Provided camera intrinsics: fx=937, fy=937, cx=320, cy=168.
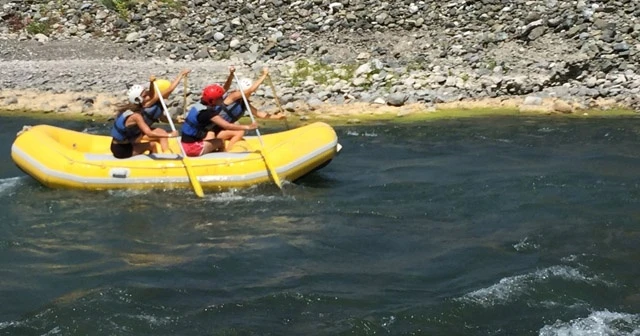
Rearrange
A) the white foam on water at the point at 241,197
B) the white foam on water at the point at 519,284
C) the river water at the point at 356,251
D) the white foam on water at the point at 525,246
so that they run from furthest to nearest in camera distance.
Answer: the white foam on water at the point at 241,197, the white foam on water at the point at 525,246, the white foam on water at the point at 519,284, the river water at the point at 356,251

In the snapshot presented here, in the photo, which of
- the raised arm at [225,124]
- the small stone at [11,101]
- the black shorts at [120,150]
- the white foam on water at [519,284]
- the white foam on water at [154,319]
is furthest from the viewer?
the small stone at [11,101]

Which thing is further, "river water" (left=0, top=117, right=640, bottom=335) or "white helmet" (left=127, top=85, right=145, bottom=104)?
"white helmet" (left=127, top=85, right=145, bottom=104)

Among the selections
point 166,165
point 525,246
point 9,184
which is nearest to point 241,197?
point 166,165

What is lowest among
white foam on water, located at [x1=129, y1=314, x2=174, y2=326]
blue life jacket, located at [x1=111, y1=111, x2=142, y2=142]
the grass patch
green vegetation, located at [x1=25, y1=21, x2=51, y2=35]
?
green vegetation, located at [x1=25, y1=21, x2=51, y2=35]

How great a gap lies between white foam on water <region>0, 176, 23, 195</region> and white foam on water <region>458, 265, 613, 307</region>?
20.6ft

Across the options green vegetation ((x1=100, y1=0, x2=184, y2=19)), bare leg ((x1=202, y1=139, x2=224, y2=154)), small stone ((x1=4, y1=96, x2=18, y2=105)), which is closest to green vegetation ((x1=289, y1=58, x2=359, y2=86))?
green vegetation ((x1=100, y1=0, x2=184, y2=19))

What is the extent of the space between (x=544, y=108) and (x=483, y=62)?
80.8 inches

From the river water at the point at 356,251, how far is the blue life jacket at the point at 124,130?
78 centimetres

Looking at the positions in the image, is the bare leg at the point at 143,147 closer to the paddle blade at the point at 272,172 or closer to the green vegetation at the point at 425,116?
→ the paddle blade at the point at 272,172

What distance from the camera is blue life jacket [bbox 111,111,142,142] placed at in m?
11.4

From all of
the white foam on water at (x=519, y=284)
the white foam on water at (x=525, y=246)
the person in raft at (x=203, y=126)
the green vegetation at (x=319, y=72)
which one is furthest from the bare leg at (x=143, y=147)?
the white foam on water at (x=519, y=284)

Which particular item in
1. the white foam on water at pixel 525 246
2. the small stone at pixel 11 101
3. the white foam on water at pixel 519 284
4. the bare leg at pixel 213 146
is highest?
the white foam on water at pixel 519 284

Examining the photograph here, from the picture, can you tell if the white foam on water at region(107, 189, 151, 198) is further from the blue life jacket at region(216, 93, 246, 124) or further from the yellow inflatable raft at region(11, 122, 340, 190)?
the blue life jacket at region(216, 93, 246, 124)

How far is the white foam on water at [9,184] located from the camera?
1146 cm
